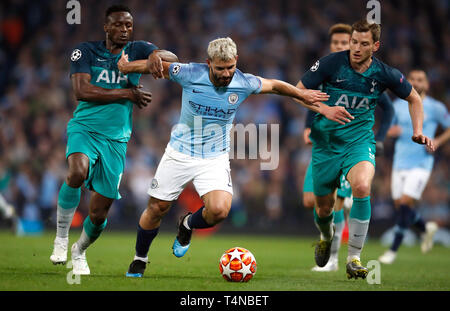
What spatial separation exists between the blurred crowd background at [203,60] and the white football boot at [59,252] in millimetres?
9193

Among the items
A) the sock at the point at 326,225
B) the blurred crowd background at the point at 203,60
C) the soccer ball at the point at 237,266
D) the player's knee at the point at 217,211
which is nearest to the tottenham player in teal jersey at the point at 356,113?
the sock at the point at 326,225

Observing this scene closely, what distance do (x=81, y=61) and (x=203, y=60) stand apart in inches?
482

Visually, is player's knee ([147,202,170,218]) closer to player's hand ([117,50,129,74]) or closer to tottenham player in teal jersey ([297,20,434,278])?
player's hand ([117,50,129,74])

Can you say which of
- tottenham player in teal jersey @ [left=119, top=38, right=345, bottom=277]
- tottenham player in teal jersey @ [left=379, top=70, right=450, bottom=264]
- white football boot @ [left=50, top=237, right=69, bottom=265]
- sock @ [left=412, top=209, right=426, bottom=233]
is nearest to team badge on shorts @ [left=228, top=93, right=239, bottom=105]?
tottenham player in teal jersey @ [left=119, top=38, right=345, bottom=277]

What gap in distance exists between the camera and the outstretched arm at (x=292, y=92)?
21.9 ft

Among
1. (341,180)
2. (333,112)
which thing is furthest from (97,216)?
(341,180)

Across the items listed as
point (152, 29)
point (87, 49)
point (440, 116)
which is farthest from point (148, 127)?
point (87, 49)

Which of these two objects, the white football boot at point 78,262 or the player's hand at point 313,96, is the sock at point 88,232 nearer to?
the white football boot at point 78,262

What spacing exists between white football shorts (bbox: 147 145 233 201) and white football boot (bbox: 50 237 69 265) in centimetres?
111

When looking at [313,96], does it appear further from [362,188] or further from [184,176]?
[184,176]

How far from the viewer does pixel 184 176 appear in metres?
6.67

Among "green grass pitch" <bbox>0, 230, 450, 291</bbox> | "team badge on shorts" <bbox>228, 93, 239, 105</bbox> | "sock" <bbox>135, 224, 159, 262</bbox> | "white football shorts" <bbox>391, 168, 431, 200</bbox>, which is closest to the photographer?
"green grass pitch" <bbox>0, 230, 450, 291</bbox>

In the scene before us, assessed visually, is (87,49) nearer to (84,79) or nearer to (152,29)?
(84,79)

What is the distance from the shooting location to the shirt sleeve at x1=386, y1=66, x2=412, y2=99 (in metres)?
6.96
